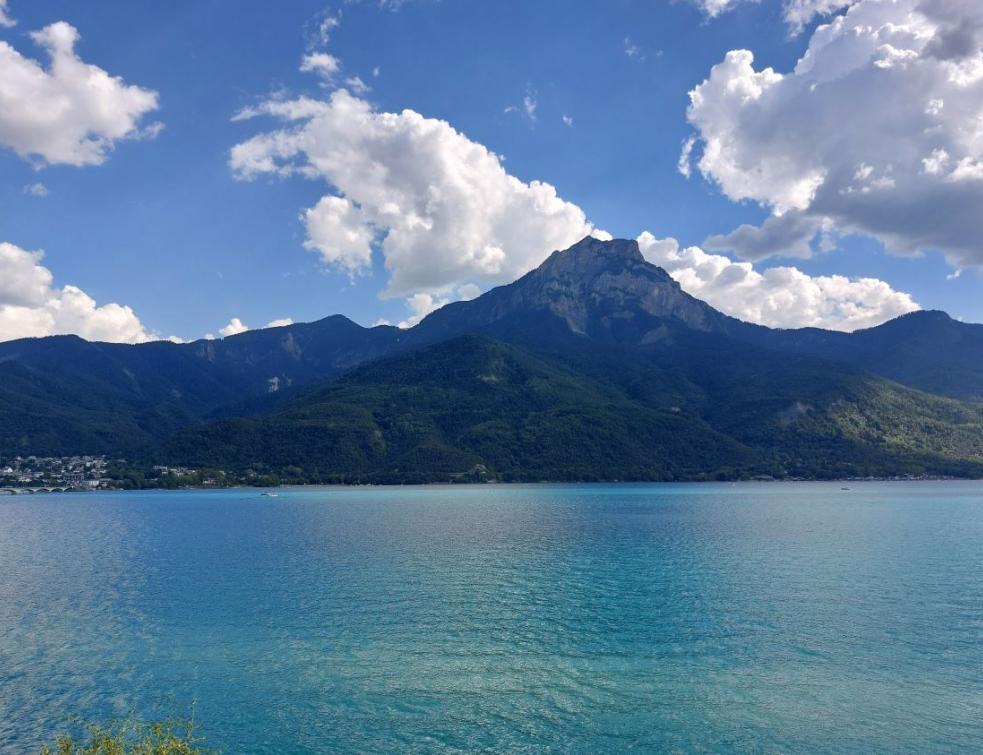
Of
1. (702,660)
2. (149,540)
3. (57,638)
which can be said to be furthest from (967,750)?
(149,540)

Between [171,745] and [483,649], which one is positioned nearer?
[171,745]

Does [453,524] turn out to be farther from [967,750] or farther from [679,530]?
[967,750]

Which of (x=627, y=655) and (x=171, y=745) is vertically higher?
(x=171, y=745)

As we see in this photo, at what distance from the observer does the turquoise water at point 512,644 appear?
37.4 meters

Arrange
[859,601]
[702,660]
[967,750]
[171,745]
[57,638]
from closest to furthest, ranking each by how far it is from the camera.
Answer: [171,745] → [967,750] → [702,660] → [57,638] → [859,601]

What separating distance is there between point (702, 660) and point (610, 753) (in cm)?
1648

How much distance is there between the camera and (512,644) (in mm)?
51656

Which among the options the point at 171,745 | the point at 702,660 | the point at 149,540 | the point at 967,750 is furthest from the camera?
the point at 149,540

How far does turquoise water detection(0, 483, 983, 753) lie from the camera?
37438 millimetres

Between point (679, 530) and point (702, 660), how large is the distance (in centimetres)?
8365

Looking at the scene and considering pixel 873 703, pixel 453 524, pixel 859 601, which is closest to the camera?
pixel 873 703

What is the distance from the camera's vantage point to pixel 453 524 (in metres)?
138

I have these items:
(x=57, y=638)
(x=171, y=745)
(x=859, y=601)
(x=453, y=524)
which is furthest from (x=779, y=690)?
(x=453, y=524)

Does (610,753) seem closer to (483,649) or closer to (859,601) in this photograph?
(483,649)
